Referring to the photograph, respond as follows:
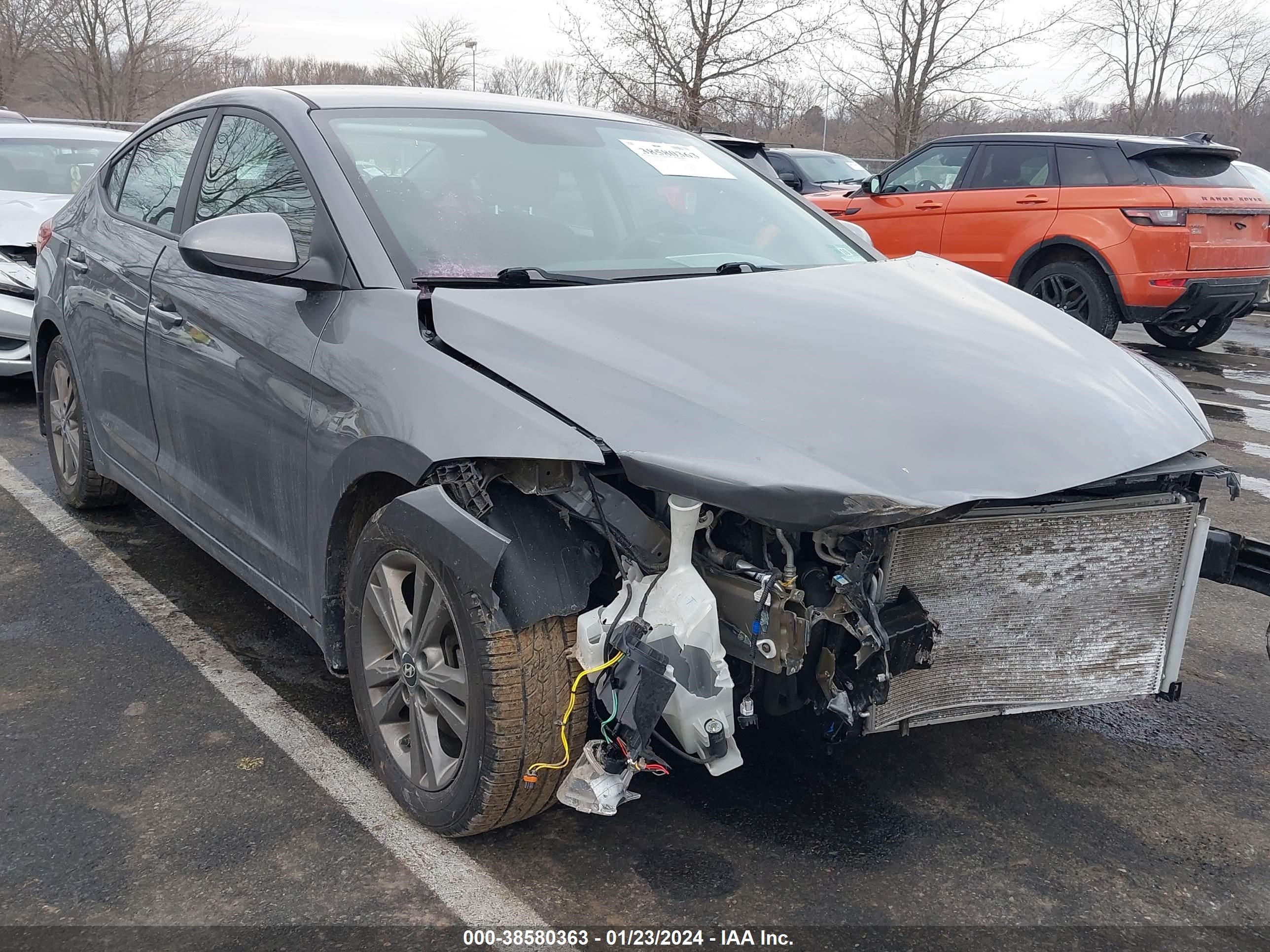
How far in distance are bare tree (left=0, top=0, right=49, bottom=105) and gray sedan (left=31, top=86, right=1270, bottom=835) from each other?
2974cm

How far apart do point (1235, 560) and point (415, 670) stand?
1.95 metres

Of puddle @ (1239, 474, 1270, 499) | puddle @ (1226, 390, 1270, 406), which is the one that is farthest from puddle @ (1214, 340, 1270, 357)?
puddle @ (1239, 474, 1270, 499)

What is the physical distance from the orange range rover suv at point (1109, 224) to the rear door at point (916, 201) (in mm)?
18

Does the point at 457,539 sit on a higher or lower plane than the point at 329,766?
higher

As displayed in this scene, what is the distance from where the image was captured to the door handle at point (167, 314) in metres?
3.25

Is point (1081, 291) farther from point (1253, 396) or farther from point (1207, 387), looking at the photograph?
point (1253, 396)

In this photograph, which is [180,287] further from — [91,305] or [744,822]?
[744,822]

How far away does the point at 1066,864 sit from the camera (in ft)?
7.90

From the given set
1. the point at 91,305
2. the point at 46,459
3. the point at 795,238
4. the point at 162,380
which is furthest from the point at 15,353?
the point at 795,238

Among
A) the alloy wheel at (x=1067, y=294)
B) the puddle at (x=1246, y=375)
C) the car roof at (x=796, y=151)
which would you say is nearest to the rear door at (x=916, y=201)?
the alloy wheel at (x=1067, y=294)

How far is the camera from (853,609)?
2.08m

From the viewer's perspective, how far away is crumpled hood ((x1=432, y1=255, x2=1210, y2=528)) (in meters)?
1.98

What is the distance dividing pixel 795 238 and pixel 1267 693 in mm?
2004

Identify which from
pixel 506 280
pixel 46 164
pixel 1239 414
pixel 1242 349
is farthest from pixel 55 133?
pixel 1242 349
